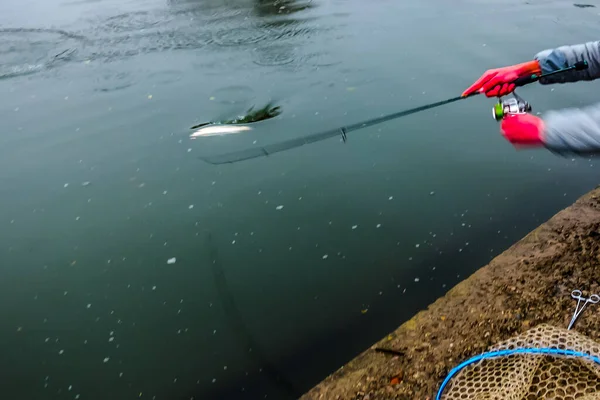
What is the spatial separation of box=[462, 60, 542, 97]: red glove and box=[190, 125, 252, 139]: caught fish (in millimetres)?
2383

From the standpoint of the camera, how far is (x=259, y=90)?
536 cm

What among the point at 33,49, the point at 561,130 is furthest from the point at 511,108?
the point at 33,49

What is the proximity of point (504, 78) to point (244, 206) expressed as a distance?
2.13m

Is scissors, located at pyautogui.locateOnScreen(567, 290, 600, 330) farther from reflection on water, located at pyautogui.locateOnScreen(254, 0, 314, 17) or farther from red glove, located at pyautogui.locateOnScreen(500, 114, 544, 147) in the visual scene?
reflection on water, located at pyautogui.locateOnScreen(254, 0, 314, 17)

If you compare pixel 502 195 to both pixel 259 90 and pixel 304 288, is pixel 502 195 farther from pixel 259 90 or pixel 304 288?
pixel 259 90

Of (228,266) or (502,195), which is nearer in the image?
(228,266)

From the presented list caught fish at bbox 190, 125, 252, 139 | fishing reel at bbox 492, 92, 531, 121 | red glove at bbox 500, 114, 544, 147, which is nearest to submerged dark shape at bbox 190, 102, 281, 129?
caught fish at bbox 190, 125, 252, 139

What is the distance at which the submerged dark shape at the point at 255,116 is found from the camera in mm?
→ 4722

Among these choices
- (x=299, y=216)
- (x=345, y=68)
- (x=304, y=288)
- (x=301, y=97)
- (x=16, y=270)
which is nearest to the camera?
(x=304, y=288)

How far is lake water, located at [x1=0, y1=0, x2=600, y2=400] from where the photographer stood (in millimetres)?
2828

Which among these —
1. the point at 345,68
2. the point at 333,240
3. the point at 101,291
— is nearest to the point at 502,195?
the point at 333,240

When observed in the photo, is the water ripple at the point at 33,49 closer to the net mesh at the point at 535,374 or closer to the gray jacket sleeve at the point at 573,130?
the gray jacket sleeve at the point at 573,130

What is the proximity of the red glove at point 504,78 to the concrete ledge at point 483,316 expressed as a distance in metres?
1.04

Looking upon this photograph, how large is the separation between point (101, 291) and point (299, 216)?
5.07ft
